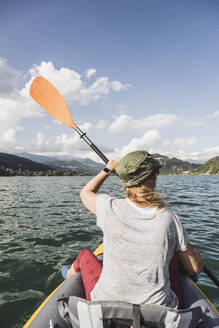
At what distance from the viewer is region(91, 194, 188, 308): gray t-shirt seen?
2.12 metres

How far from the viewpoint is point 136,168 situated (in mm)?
2275

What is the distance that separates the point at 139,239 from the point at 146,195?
46 cm

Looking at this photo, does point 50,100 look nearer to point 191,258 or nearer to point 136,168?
point 136,168

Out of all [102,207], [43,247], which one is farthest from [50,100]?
[43,247]

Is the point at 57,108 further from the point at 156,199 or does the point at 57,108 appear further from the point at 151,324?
the point at 151,324

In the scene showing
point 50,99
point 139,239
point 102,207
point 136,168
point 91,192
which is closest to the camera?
point 139,239

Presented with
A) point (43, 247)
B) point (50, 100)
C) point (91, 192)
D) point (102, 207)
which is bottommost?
point (43, 247)

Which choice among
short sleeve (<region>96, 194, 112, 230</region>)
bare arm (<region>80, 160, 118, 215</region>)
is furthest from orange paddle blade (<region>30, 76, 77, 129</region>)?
short sleeve (<region>96, 194, 112, 230</region>)

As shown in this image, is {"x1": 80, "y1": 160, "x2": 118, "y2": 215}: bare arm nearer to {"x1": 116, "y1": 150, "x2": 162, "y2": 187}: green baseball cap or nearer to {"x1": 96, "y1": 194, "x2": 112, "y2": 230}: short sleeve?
{"x1": 96, "y1": 194, "x2": 112, "y2": 230}: short sleeve

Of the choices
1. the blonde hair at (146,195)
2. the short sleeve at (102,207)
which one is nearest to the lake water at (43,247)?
the blonde hair at (146,195)

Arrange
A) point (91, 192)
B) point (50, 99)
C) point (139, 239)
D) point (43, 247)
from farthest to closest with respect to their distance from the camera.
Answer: point (43, 247)
point (50, 99)
point (91, 192)
point (139, 239)

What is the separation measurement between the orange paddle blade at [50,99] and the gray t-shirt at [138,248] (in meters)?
4.04

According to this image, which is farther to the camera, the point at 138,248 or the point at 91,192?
the point at 91,192

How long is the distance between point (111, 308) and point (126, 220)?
0.91 metres
